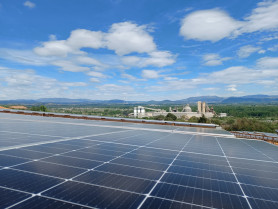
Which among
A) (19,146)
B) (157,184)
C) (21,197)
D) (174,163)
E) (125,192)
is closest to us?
(21,197)

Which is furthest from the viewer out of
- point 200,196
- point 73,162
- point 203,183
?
point 73,162

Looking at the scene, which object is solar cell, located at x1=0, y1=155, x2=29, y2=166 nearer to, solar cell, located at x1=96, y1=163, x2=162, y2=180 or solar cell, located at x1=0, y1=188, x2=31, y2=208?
solar cell, located at x1=0, y1=188, x2=31, y2=208

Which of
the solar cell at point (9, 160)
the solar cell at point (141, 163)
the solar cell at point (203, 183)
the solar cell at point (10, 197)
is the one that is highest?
the solar cell at point (9, 160)

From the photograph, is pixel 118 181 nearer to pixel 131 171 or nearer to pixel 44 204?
pixel 131 171

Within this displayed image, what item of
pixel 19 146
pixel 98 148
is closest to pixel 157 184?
pixel 98 148

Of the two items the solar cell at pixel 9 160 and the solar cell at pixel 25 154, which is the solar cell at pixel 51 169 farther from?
the solar cell at pixel 25 154

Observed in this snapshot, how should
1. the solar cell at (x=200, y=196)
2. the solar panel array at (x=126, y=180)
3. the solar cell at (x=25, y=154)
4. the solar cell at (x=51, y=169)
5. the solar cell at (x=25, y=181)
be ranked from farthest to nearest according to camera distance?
the solar cell at (x=25, y=154) < the solar cell at (x=51, y=169) < the solar cell at (x=25, y=181) < the solar cell at (x=200, y=196) < the solar panel array at (x=126, y=180)

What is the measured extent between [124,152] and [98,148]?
1.72 meters

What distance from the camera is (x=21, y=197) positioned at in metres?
4.91

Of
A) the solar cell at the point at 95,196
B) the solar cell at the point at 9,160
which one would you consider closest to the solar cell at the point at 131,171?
the solar cell at the point at 95,196

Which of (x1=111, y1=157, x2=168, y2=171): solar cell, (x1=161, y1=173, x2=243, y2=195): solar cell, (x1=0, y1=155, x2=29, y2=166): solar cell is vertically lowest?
(x1=161, y1=173, x2=243, y2=195): solar cell

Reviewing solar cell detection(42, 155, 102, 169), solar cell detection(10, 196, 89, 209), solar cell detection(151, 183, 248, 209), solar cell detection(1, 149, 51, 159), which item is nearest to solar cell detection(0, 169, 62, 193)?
solar cell detection(10, 196, 89, 209)

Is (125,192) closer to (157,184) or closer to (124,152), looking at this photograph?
(157,184)

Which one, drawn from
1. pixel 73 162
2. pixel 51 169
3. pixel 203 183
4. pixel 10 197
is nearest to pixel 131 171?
pixel 73 162
